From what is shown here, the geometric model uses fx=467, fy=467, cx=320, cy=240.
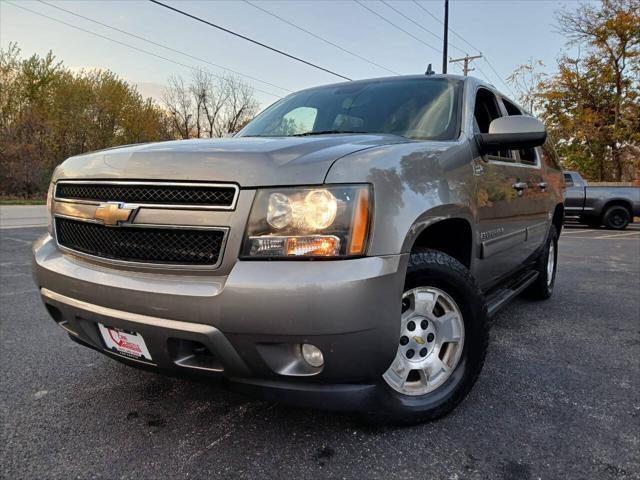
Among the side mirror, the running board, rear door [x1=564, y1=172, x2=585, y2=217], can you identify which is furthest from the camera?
rear door [x1=564, y1=172, x2=585, y2=217]

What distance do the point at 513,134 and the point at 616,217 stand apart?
1468 centimetres

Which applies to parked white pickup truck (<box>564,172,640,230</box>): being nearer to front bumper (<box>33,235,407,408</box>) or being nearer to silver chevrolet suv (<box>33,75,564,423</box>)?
silver chevrolet suv (<box>33,75,564,423</box>)

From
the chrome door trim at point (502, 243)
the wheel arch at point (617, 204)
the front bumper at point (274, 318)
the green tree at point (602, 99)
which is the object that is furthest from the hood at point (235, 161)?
the green tree at point (602, 99)

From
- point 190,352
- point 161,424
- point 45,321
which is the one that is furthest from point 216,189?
point 45,321

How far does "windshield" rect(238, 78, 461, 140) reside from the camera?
2.66m

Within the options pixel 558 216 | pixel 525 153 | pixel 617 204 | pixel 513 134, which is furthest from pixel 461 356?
pixel 617 204

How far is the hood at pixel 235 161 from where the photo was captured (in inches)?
65.3

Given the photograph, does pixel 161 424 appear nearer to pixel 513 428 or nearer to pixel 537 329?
pixel 513 428

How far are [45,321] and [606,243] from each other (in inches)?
419

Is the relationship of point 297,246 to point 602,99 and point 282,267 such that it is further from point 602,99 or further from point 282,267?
point 602,99

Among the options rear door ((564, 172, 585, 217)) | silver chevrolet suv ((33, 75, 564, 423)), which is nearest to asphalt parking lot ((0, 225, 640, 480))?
silver chevrolet suv ((33, 75, 564, 423))

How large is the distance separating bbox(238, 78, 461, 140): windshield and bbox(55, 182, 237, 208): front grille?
116cm

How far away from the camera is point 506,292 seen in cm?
322

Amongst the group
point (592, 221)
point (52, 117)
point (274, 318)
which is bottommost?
point (592, 221)
